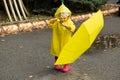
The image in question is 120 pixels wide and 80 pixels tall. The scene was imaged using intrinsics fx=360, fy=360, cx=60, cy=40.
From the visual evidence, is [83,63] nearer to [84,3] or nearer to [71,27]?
[71,27]

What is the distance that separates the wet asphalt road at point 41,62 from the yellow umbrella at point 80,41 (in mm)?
435

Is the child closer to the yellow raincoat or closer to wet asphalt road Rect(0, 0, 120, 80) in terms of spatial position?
the yellow raincoat

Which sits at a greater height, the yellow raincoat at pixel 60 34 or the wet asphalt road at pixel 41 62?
the yellow raincoat at pixel 60 34

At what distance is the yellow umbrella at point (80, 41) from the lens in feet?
18.5

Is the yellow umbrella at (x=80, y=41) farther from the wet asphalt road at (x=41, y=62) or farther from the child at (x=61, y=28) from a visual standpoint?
the wet asphalt road at (x=41, y=62)

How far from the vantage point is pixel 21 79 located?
19.6 feet

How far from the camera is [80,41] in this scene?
224 inches

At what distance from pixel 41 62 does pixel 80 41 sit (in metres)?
1.39

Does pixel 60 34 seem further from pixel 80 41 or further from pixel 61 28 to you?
pixel 80 41

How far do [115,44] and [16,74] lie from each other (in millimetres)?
3204

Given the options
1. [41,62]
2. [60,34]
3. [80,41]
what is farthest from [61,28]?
[41,62]

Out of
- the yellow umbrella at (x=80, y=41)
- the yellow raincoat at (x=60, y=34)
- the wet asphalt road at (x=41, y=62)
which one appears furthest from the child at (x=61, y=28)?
the wet asphalt road at (x=41, y=62)

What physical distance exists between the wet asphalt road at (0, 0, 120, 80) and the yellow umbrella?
435 millimetres

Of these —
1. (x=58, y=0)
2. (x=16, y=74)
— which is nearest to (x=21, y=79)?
(x=16, y=74)
